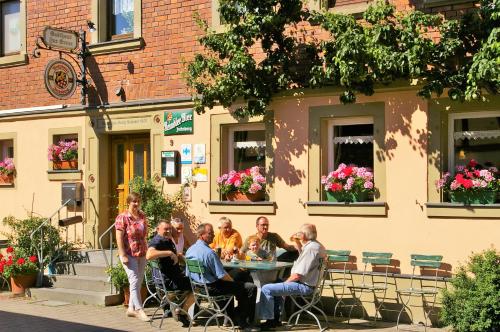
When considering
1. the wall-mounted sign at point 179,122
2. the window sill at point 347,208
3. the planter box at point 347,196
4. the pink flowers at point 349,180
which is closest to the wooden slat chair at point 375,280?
the window sill at point 347,208

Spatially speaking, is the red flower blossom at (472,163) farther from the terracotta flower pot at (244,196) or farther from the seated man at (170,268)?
the seated man at (170,268)

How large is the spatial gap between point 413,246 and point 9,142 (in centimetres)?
919

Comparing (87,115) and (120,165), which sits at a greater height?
(87,115)

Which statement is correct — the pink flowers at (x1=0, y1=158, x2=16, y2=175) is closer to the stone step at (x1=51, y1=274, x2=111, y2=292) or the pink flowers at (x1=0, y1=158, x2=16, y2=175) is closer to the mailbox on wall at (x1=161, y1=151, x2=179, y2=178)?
the stone step at (x1=51, y1=274, x2=111, y2=292)

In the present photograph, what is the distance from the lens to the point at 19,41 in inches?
613

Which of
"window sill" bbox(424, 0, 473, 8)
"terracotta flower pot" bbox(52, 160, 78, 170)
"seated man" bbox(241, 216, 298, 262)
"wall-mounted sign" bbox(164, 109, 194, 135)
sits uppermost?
"window sill" bbox(424, 0, 473, 8)

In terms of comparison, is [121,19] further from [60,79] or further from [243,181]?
[243,181]

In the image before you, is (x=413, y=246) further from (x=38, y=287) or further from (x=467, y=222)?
(x=38, y=287)

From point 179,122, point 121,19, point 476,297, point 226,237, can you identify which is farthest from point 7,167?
point 476,297

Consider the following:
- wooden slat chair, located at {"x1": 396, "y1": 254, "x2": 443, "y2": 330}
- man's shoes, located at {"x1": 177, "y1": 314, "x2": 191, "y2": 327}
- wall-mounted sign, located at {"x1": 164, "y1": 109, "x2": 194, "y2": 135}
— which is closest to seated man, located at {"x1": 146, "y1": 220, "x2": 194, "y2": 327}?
man's shoes, located at {"x1": 177, "y1": 314, "x2": 191, "y2": 327}

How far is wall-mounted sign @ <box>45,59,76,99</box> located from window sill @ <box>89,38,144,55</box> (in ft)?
1.89

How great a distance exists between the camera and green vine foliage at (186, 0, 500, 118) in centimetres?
941

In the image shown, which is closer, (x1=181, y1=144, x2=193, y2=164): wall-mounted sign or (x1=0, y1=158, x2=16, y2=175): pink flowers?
(x1=181, y1=144, x2=193, y2=164): wall-mounted sign

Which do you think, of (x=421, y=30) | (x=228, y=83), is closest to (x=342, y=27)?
(x=421, y=30)
